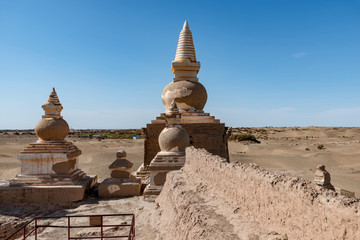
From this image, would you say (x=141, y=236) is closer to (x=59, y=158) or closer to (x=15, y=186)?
(x=59, y=158)

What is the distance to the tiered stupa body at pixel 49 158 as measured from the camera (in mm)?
10172

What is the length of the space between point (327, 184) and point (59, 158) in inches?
377

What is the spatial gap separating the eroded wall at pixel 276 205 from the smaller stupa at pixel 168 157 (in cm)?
387

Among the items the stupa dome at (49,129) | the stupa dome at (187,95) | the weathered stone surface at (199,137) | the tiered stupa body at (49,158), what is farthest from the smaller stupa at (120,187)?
the stupa dome at (187,95)

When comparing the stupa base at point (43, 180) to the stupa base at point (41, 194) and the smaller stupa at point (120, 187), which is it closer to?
the stupa base at point (41, 194)

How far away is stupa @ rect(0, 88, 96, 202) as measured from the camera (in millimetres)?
9930

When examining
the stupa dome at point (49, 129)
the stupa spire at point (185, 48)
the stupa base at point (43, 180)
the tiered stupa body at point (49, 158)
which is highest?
the stupa spire at point (185, 48)

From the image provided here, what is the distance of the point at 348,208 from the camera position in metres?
2.17

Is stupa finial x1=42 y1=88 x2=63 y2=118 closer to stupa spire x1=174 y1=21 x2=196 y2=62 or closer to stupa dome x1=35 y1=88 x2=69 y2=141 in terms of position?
stupa dome x1=35 y1=88 x2=69 y2=141

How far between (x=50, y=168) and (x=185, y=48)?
8877mm

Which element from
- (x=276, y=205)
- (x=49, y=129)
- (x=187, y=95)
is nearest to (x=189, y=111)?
(x=187, y=95)

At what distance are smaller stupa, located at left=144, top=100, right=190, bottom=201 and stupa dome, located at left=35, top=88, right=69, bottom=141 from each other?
4.25 meters

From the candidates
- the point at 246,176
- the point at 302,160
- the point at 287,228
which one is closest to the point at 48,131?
the point at 246,176

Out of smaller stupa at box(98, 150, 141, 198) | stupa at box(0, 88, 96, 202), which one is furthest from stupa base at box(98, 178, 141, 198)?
stupa at box(0, 88, 96, 202)
